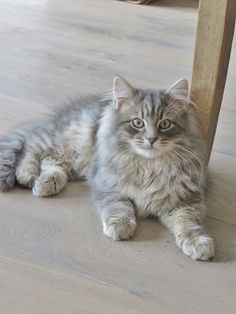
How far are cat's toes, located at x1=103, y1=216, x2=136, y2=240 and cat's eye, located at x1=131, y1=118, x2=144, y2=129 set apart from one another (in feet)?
0.75

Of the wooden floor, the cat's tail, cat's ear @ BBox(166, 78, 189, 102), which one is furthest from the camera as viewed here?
the cat's tail

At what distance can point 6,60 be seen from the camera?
246 cm

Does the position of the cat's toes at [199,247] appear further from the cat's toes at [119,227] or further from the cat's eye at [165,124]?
the cat's eye at [165,124]

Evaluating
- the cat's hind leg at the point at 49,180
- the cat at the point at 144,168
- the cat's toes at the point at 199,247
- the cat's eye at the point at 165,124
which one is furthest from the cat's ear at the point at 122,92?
the cat's toes at the point at 199,247

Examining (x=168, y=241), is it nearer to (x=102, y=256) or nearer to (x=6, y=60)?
(x=102, y=256)

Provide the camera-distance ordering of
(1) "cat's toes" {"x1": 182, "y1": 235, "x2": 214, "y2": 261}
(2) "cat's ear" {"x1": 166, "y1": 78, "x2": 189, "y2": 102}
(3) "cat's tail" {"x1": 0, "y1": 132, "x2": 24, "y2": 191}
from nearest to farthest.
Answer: (1) "cat's toes" {"x1": 182, "y1": 235, "x2": 214, "y2": 261}
(2) "cat's ear" {"x1": 166, "y1": 78, "x2": 189, "y2": 102}
(3) "cat's tail" {"x1": 0, "y1": 132, "x2": 24, "y2": 191}

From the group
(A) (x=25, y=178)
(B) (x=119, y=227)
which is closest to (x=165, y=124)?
(B) (x=119, y=227)

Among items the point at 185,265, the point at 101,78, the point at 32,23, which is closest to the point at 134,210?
the point at 185,265

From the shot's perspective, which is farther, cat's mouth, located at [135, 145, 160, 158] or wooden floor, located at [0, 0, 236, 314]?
cat's mouth, located at [135, 145, 160, 158]

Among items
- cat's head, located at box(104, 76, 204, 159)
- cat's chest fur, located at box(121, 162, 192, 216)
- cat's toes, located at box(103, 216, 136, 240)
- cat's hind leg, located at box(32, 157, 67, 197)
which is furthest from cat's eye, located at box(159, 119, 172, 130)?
cat's hind leg, located at box(32, 157, 67, 197)

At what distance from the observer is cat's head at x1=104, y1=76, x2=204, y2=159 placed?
4.59ft

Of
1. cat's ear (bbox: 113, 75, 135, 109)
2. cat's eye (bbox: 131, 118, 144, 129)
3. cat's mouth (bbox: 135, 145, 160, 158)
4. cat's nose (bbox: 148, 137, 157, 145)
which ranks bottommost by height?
cat's mouth (bbox: 135, 145, 160, 158)

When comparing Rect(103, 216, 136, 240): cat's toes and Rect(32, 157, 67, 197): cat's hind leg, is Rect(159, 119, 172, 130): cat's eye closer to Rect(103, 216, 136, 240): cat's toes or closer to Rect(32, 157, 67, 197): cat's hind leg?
Rect(103, 216, 136, 240): cat's toes

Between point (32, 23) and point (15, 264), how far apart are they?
1.97 metres
